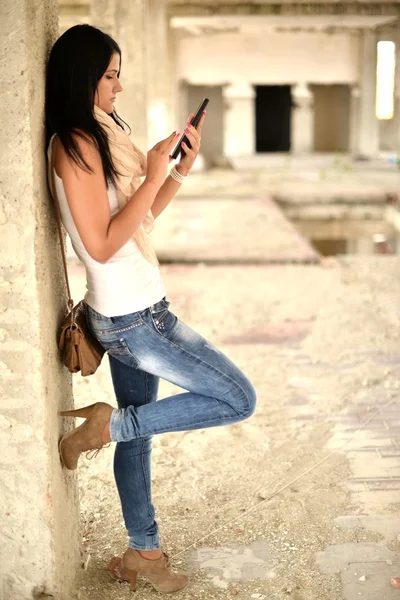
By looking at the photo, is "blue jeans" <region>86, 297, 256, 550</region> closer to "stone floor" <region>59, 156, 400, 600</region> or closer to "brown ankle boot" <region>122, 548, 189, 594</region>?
"brown ankle boot" <region>122, 548, 189, 594</region>

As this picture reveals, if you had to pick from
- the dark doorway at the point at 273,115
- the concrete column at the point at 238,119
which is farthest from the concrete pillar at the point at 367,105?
the dark doorway at the point at 273,115

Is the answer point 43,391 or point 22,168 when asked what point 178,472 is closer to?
point 43,391

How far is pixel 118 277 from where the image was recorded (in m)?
2.53

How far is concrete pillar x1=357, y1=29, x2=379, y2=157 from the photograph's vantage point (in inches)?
910

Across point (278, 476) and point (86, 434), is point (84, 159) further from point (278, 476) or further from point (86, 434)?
point (278, 476)

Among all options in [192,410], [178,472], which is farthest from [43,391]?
[178,472]

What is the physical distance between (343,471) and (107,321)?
1870mm

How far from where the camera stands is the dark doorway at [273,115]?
1092 inches

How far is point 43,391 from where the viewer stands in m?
2.51

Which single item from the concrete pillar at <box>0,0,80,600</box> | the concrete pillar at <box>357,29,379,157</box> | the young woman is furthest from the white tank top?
the concrete pillar at <box>357,29,379,157</box>

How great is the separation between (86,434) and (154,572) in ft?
1.97

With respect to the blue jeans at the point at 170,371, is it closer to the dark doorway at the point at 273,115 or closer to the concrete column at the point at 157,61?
the concrete column at the point at 157,61

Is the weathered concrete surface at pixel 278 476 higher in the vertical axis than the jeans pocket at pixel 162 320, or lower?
lower

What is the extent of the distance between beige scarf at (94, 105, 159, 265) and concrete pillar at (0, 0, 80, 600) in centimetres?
22
